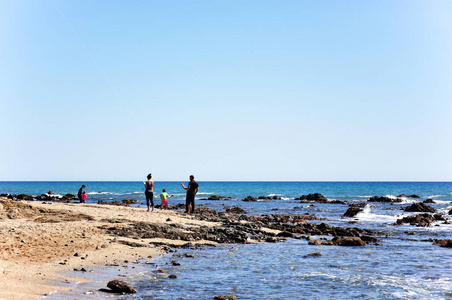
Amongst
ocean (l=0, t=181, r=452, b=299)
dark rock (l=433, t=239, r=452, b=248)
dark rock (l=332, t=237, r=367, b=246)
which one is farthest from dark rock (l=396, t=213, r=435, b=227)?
dark rock (l=332, t=237, r=367, b=246)

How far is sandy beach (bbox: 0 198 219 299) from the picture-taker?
385 inches

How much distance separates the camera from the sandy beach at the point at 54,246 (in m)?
9.77

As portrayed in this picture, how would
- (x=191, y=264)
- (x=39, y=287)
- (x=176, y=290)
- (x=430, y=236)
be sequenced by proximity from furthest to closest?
1. (x=430, y=236)
2. (x=191, y=264)
3. (x=176, y=290)
4. (x=39, y=287)

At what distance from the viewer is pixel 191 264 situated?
1365 cm

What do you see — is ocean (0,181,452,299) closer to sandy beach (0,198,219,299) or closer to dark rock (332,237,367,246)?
dark rock (332,237,367,246)

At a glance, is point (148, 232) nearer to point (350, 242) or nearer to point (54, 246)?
point (54, 246)

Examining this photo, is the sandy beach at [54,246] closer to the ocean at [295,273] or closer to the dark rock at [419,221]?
the ocean at [295,273]

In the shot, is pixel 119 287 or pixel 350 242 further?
pixel 350 242

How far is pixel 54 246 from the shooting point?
13.6 metres

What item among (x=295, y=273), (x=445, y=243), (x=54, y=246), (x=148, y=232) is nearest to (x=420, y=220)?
(x=445, y=243)

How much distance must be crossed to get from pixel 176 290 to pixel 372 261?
8.60 m

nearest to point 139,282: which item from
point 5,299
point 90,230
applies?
point 5,299

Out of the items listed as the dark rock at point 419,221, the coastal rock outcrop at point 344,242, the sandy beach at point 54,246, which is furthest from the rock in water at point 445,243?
the sandy beach at point 54,246

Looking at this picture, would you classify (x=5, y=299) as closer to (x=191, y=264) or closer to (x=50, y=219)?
(x=191, y=264)
